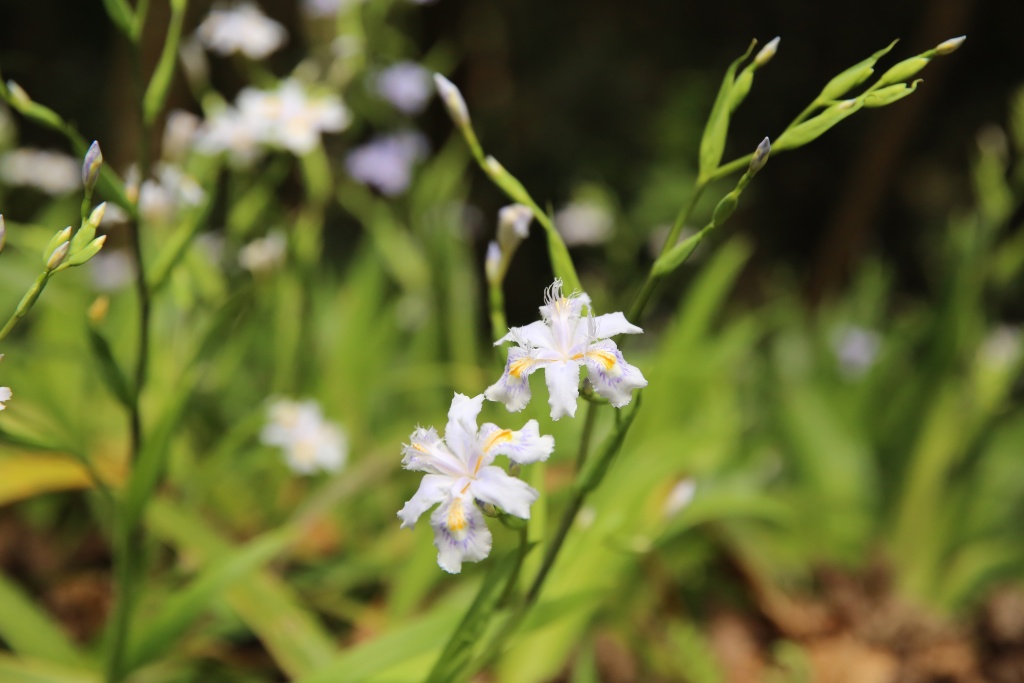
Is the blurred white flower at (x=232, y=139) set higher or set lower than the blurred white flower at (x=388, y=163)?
higher

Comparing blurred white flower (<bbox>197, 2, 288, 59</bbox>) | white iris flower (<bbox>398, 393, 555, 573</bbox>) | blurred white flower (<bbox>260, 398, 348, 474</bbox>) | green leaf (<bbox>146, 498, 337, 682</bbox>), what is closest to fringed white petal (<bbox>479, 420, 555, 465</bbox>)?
white iris flower (<bbox>398, 393, 555, 573</bbox>)

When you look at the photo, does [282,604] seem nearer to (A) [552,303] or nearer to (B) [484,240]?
(A) [552,303]

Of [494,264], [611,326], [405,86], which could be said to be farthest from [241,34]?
[611,326]

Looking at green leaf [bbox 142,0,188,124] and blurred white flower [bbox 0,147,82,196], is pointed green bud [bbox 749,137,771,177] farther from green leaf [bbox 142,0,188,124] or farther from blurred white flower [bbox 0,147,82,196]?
blurred white flower [bbox 0,147,82,196]

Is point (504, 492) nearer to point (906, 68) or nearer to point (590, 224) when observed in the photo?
point (906, 68)

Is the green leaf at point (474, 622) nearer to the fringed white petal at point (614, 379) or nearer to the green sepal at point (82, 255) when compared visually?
the fringed white petal at point (614, 379)

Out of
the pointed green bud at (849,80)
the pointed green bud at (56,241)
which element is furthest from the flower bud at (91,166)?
the pointed green bud at (849,80)
